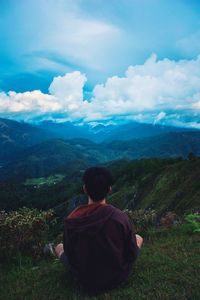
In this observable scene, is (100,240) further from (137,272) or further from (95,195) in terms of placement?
(137,272)

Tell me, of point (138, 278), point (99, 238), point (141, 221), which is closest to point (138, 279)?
point (138, 278)

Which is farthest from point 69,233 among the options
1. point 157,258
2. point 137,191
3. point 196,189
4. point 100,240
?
point 137,191

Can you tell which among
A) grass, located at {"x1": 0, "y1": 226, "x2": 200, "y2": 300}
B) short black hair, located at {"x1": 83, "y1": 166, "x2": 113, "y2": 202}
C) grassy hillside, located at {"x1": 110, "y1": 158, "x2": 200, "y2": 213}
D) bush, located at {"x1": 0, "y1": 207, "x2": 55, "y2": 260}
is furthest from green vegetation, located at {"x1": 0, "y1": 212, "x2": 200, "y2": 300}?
grassy hillside, located at {"x1": 110, "y1": 158, "x2": 200, "y2": 213}

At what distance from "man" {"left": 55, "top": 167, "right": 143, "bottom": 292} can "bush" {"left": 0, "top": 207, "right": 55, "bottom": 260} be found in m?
3.16

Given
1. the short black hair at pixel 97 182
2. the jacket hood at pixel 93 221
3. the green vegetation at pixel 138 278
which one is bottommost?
the green vegetation at pixel 138 278

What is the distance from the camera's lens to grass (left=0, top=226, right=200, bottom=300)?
801 centimetres

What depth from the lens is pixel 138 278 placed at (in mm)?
8898

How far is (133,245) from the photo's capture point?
8.08 metres

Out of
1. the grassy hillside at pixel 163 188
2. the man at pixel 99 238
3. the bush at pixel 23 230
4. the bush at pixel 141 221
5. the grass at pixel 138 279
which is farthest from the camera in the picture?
the grassy hillside at pixel 163 188

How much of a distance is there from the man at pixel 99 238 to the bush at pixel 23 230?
125 inches

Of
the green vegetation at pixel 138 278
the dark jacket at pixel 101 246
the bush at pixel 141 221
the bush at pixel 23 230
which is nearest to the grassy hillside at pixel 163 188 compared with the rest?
the bush at pixel 141 221

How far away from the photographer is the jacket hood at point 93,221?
764 cm

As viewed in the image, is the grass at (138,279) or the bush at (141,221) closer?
the grass at (138,279)

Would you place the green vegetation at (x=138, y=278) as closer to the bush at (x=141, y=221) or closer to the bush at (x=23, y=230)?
the bush at (x=23, y=230)
